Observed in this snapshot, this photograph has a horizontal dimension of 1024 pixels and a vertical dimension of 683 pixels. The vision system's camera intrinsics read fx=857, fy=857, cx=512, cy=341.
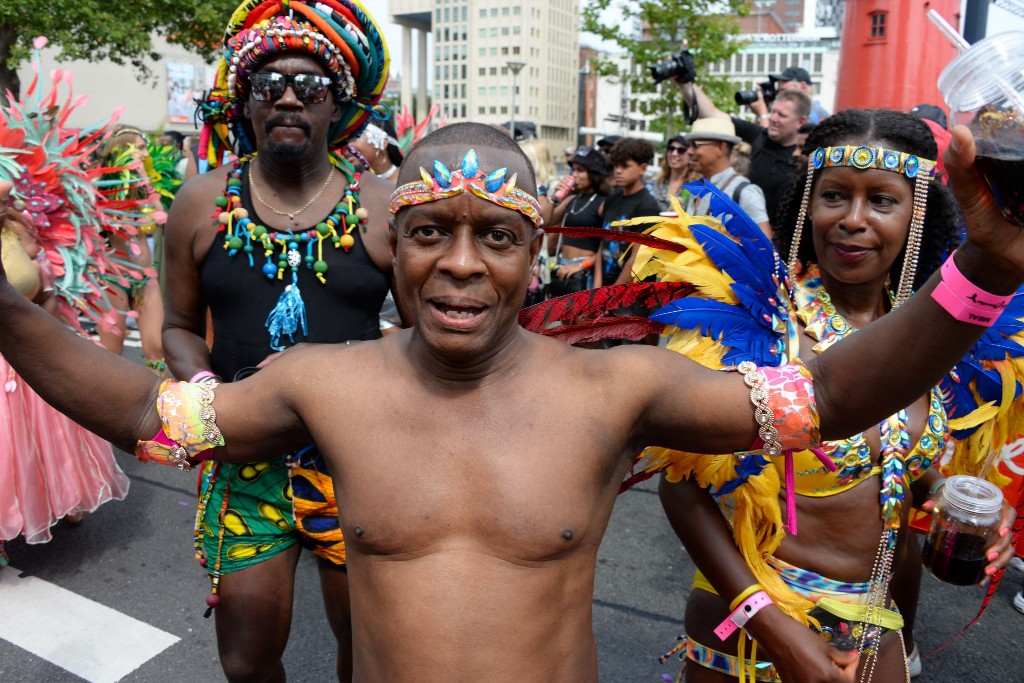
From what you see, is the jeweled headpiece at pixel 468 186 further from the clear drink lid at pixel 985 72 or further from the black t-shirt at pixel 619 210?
the black t-shirt at pixel 619 210

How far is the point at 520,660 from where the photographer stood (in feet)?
5.37

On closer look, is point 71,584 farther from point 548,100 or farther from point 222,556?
point 548,100

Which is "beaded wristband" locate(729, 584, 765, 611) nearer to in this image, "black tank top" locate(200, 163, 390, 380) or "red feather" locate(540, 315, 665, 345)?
"red feather" locate(540, 315, 665, 345)

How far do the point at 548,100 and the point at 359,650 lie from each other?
12240 cm

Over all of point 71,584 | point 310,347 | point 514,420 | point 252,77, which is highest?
point 252,77

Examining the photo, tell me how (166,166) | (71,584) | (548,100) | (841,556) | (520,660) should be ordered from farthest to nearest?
(548,100) → (166,166) → (71,584) → (841,556) → (520,660)

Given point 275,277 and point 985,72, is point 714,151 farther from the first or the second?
point 985,72

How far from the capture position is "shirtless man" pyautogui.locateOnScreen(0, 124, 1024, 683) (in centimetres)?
163

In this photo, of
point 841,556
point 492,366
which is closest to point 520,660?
point 492,366

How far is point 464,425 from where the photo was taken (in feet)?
5.65

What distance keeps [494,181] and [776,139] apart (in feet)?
17.9

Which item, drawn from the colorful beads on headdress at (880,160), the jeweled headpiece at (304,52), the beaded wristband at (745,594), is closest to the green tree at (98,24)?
the jeweled headpiece at (304,52)

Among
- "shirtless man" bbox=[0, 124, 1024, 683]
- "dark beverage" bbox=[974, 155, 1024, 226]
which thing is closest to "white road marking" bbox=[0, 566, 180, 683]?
"shirtless man" bbox=[0, 124, 1024, 683]

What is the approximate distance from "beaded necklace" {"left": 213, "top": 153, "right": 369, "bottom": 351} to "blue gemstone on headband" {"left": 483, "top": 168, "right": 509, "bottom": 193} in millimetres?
1142
